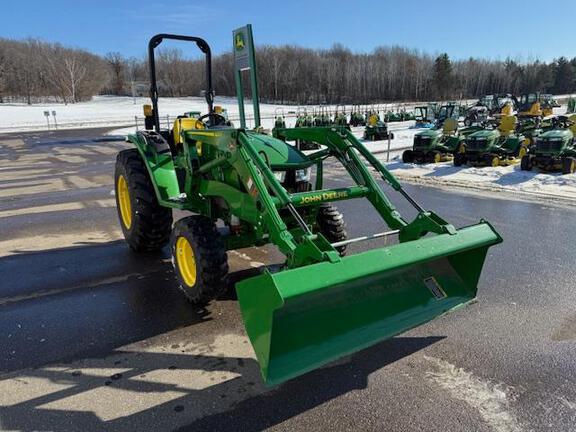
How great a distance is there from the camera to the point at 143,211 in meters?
5.01

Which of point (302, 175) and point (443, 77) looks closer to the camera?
point (302, 175)

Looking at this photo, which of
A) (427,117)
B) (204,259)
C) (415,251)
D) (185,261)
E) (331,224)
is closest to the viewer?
(415,251)

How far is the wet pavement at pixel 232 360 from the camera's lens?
8.61ft

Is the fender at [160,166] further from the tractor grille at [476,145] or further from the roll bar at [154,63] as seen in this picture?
the tractor grille at [476,145]

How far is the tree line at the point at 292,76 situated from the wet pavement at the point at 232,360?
71.0 metres

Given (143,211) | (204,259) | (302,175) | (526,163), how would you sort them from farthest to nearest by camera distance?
(526,163)
(143,211)
(302,175)
(204,259)

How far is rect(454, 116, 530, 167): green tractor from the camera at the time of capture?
42.0 feet

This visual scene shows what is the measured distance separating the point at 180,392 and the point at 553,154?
11.9m

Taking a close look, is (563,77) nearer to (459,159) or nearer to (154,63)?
(459,159)

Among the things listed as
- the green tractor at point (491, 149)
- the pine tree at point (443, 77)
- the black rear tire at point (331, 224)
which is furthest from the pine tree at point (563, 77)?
the black rear tire at point (331, 224)

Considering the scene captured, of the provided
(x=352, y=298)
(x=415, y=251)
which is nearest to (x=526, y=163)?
Result: (x=415, y=251)

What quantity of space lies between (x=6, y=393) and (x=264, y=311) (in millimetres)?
1826

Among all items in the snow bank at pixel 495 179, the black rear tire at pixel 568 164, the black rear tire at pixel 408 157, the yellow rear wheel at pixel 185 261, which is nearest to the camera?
the yellow rear wheel at pixel 185 261

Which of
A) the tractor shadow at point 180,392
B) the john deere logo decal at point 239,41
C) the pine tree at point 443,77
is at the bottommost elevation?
the tractor shadow at point 180,392
